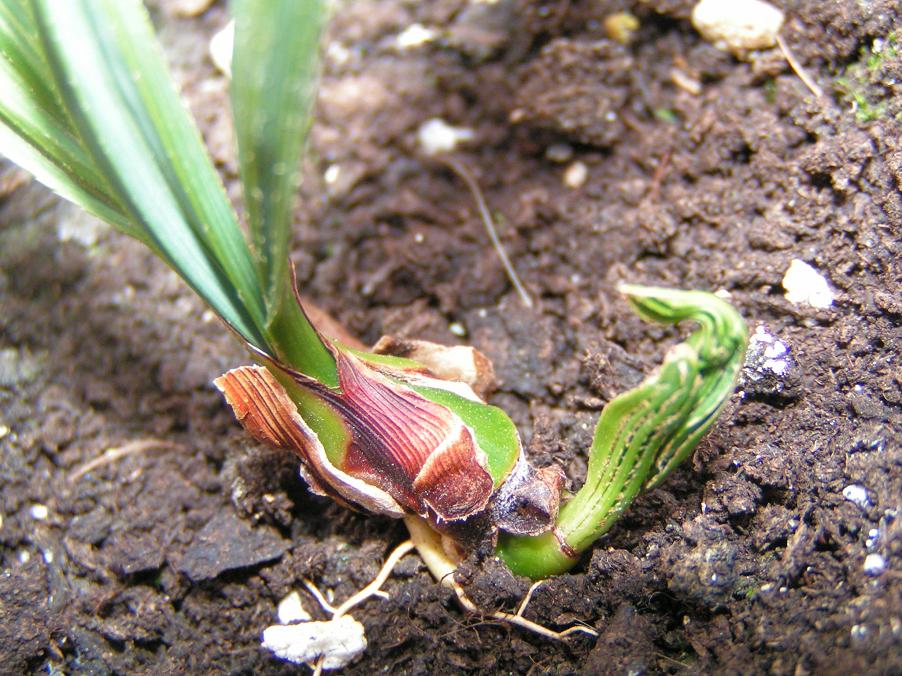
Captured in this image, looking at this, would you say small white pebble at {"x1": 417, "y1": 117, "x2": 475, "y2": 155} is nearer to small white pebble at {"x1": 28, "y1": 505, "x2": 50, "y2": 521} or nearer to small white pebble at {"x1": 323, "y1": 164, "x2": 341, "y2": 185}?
small white pebble at {"x1": 323, "y1": 164, "x2": 341, "y2": 185}

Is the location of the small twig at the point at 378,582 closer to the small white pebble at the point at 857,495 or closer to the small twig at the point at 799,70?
the small white pebble at the point at 857,495

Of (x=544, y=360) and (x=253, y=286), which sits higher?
(x=253, y=286)

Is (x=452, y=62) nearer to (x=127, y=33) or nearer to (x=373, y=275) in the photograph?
(x=373, y=275)

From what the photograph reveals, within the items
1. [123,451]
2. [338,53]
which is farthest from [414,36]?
[123,451]

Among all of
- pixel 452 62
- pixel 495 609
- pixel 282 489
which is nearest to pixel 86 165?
pixel 282 489

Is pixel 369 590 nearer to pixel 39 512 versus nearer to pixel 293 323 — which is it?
pixel 293 323

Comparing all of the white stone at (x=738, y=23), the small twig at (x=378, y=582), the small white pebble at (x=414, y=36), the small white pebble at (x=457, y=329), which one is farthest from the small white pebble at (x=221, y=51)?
the small twig at (x=378, y=582)

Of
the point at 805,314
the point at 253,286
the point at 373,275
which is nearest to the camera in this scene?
the point at 253,286
